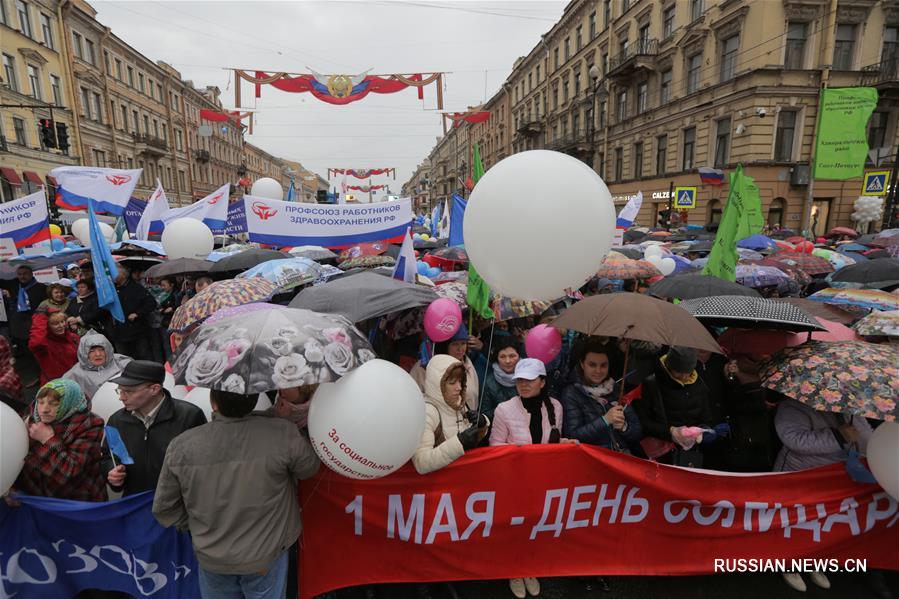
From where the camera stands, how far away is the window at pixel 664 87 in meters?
26.2

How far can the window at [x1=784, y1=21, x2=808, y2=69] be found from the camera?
1989 centimetres

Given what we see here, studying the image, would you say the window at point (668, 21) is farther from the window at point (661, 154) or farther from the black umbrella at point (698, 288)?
the black umbrella at point (698, 288)

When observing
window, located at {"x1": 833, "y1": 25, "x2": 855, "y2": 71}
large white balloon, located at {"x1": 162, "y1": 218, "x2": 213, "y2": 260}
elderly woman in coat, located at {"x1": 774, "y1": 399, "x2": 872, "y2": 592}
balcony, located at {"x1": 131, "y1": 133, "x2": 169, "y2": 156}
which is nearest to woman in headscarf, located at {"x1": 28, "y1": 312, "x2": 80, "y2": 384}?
large white balloon, located at {"x1": 162, "y1": 218, "x2": 213, "y2": 260}

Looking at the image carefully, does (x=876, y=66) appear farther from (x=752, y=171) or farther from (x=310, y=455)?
(x=310, y=455)

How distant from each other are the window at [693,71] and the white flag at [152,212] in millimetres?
25503

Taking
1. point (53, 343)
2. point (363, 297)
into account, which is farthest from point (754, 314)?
point (53, 343)

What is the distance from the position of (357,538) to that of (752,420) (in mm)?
2812

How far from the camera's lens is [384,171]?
40500 millimetres

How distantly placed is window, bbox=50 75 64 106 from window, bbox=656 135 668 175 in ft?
125

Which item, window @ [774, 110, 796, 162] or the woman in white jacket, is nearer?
the woman in white jacket

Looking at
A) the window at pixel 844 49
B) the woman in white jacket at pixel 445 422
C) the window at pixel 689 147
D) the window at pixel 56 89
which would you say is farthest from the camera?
the window at pixel 56 89

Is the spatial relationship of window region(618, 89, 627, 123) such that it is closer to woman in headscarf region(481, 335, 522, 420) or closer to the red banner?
woman in headscarf region(481, 335, 522, 420)

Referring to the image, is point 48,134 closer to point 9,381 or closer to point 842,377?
point 9,381

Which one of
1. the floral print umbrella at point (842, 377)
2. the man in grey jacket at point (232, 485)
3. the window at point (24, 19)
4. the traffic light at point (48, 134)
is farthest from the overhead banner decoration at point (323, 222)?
the window at point (24, 19)
